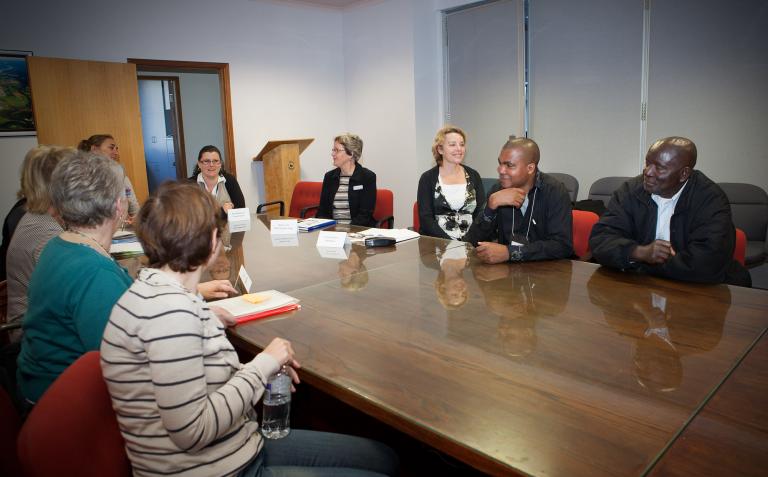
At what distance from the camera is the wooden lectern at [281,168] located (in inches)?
255

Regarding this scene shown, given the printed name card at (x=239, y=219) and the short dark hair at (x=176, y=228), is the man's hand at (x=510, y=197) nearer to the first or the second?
the short dark hair at (x=176, y=228)

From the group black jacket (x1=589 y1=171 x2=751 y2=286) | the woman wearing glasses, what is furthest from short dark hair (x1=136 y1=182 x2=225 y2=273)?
the woman wearing glasses

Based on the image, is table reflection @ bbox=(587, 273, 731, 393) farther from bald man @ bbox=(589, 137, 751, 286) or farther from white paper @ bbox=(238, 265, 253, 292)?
white paper @ bbox=(238, 265, 253, 292)

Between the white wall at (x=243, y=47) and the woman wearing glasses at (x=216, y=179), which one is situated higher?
the white wall at (x=243, y=47)

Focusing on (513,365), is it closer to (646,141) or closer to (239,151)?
(646,141)

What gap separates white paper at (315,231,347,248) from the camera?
311 cm

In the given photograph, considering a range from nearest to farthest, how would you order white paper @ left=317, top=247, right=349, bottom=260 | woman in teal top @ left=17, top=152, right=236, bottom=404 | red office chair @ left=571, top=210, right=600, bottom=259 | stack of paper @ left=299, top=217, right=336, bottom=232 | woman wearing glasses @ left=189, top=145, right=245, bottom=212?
woman in teal top @ left=17, top=152, right=236, bottom=404 → white paper @ left=317, top=247, right=349, bottom=260 → red office chair @ left=571, top=210, right=600, bottom=259 → stack of paper @ left=299, top=217, right=336, bottom=232 → woman wearing glasses @ left=189, top=145, right=245, bottom=212

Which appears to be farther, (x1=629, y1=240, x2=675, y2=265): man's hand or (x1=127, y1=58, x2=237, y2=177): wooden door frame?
(x1=127, y1=58, x2=237, y2=177): wooden door frame

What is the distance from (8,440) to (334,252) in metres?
1.85

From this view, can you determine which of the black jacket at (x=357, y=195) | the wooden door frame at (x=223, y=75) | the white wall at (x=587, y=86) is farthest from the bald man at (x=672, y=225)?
the wooden door frame at (x=223, y=75)

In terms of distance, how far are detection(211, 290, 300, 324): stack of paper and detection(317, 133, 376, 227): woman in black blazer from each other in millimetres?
2527

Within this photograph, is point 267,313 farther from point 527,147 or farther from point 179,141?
point 179,141

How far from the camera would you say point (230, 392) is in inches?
46.5

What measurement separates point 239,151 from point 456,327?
18.6ft
